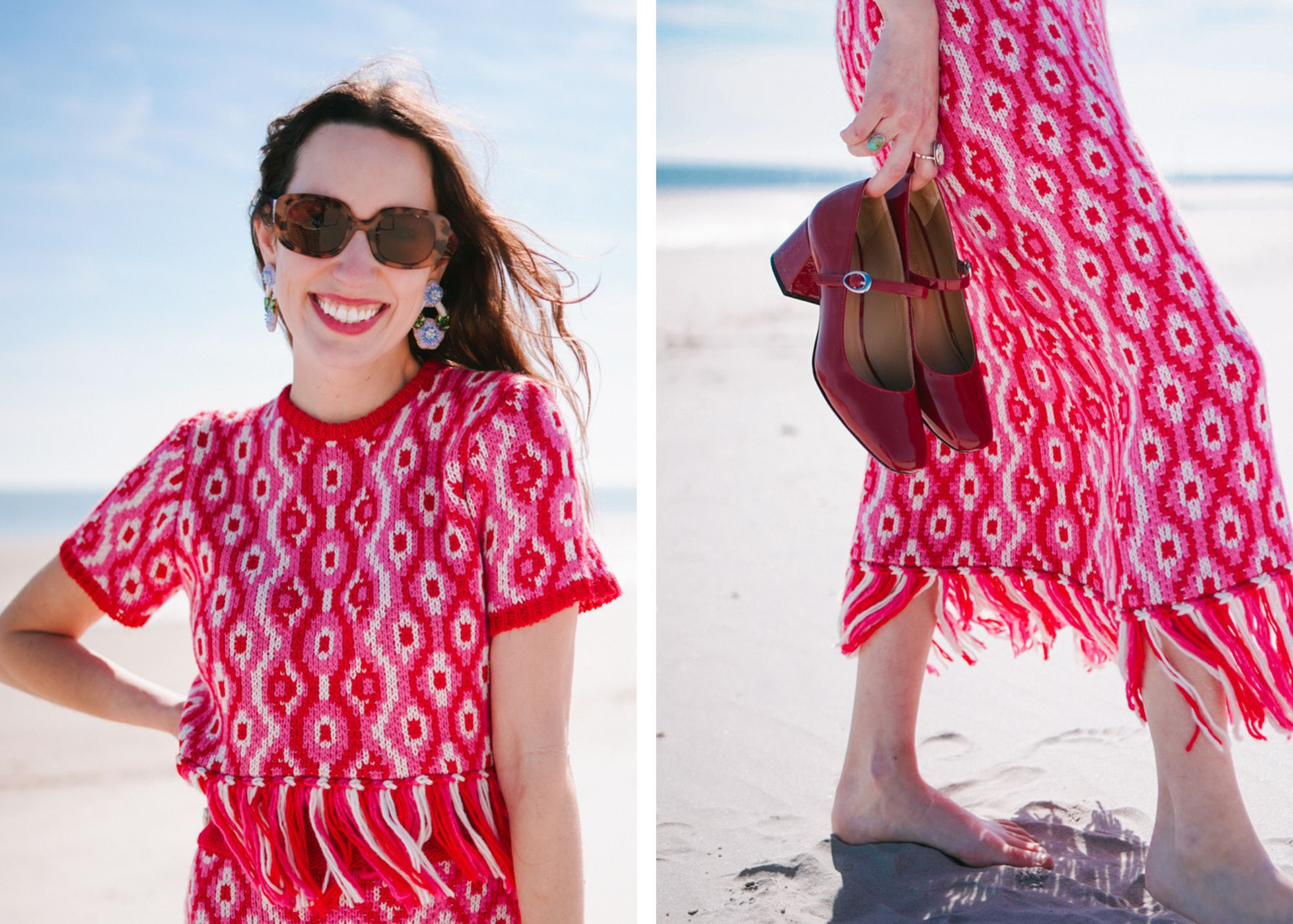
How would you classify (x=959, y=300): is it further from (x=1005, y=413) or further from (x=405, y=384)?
(x=405, y=384)

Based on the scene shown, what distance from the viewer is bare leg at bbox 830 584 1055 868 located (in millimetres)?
2350

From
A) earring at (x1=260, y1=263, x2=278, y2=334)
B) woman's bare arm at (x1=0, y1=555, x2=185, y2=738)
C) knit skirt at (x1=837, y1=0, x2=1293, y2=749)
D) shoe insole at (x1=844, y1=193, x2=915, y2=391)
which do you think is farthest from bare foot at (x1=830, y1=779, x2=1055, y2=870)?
earring at (x1=260, y1=263, x2=278, y2=334)

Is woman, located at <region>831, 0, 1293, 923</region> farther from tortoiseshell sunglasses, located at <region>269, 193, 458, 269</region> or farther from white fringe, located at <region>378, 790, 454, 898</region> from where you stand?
white fringe, located at <region>378, 790, 454, 898</region>

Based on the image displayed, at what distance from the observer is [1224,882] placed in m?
1.82

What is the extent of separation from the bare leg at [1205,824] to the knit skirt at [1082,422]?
2 cm

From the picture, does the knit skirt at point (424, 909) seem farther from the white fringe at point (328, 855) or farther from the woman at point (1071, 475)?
the woman at point (1071, 475)

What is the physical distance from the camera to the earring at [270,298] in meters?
2.00

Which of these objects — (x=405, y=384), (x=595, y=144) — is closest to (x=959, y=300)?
(x=405, y=384)

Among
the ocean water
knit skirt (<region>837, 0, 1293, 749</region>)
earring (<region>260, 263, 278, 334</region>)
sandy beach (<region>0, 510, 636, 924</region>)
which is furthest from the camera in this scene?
the ocean water

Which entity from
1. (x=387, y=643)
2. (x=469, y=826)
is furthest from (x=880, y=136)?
(x=469, y=826)

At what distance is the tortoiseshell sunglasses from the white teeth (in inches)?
3.0

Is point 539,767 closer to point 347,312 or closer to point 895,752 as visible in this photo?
point 347,312

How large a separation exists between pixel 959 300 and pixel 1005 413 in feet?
0.79

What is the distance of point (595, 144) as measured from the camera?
1220 cm
